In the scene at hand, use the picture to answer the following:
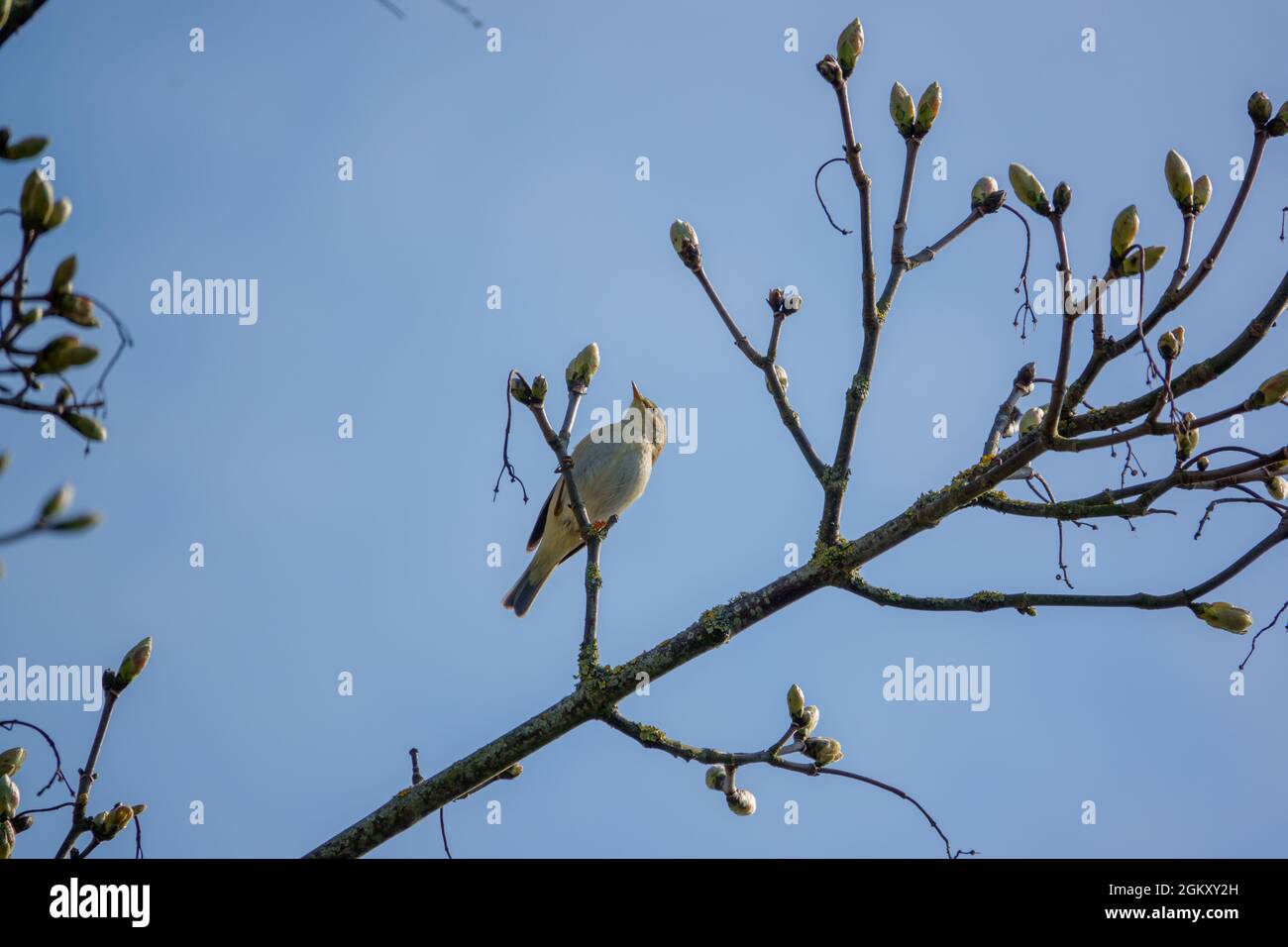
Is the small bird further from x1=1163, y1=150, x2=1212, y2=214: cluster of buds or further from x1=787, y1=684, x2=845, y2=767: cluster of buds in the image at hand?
x1=1163, y1=150, x2=1212, y2=214: cluster of buds

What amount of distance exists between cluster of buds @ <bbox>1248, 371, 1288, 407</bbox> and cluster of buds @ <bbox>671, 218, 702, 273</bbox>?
210cm

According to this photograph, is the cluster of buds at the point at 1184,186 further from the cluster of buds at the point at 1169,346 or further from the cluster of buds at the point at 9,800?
the cluster of buds at the point at 9,800

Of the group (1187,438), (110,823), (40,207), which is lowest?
(110,823)

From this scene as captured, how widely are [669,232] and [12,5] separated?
272 cm

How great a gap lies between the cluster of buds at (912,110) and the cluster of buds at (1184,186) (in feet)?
3.25

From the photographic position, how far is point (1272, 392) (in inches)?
161

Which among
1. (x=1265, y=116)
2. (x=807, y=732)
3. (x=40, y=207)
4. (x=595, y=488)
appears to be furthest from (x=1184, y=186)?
(x=595, y=488)

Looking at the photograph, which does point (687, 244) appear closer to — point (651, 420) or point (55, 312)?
point (55, 312)

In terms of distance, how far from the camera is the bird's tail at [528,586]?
904cm

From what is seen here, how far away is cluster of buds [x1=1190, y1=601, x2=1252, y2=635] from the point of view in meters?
4.31

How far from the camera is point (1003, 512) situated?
495 centimetres

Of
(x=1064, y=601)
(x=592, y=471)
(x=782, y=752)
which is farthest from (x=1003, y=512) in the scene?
(x=592, y=471)

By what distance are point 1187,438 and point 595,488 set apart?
523 cm

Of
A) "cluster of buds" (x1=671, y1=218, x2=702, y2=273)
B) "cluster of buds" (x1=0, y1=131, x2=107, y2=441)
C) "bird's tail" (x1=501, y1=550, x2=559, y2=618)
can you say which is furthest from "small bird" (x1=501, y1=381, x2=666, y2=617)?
"cluster of buds" (x1=0, y1=131, x2=107, y2=441)
